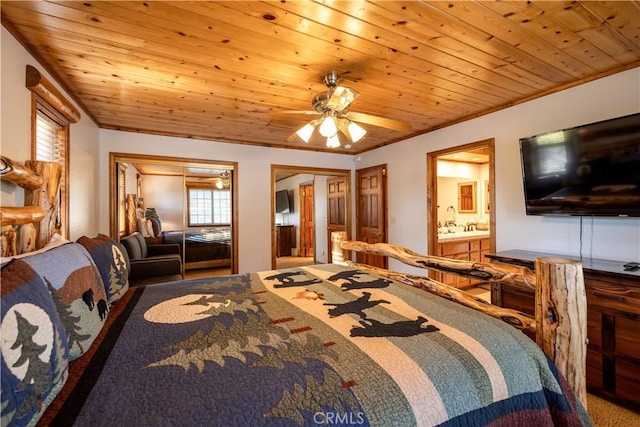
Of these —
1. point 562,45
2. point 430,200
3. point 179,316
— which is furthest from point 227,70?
point 430,200

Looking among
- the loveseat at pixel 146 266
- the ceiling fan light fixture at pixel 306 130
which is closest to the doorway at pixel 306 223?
the loveseat at pixel 146 266

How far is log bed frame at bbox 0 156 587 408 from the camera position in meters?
1.15

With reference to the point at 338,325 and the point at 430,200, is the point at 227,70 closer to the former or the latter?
the point at 338,325

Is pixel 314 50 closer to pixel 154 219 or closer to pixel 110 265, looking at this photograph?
pixel 110 265

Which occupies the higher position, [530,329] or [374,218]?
[374,218]

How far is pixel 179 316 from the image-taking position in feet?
4.54

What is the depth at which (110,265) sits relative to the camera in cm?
169

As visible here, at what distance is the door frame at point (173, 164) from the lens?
3.49 m

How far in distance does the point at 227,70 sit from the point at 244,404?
2192mm

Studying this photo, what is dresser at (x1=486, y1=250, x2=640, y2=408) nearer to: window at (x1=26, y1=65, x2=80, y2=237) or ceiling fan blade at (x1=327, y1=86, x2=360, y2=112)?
ceiling fan blade at (x1=327, y1=86, x2=360, y2=112)

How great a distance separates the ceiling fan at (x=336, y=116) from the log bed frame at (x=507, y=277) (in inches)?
40.7

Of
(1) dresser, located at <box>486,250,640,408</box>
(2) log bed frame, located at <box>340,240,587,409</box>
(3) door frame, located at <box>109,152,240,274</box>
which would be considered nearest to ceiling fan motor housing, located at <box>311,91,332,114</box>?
(2) log bed frame, located at <box>340,240,587,409</box>

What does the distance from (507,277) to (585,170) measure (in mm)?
1556

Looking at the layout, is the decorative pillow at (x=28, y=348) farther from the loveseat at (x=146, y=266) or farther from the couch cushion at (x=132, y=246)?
the couch cushion at (x=132, y=246)
